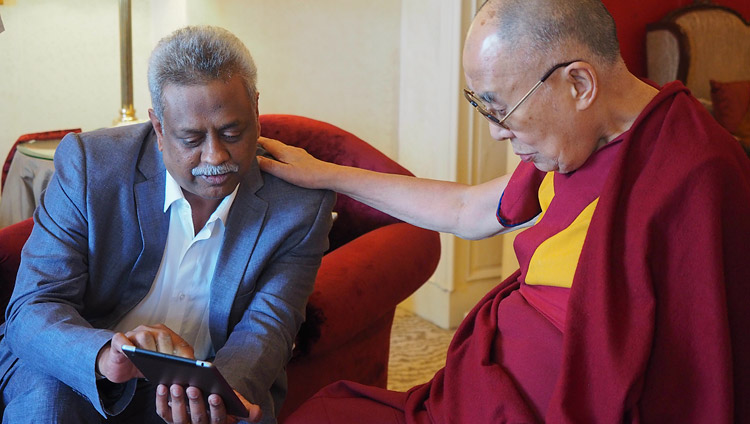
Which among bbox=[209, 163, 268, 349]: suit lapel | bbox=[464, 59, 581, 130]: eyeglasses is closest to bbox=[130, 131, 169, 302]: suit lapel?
bbox=[209, 163, 268, 349]: suit lapel

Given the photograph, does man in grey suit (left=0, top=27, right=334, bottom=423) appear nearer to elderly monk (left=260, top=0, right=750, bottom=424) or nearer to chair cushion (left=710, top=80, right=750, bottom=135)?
elderly monk (left=260, top=0, right=750, bottom=424)

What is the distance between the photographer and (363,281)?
2045 mm

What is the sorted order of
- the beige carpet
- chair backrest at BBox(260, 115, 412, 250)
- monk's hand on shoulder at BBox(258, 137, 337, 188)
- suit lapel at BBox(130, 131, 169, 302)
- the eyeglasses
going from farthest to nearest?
the beige carpet, chair backrest at BBox(260, 115, 412, 250), monk's hand on shoulder at BBox(258, 137, 337, 188), suit lapel at BBox(130, 131, 169, 302), the eyeglasses

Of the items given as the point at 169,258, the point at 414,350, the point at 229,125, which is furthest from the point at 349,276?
the point at 414,350

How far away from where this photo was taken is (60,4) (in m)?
3.27

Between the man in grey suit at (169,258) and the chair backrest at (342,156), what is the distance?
656mm

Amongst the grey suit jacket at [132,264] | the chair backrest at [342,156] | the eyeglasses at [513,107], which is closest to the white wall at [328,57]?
the chair backrest at [342,156]

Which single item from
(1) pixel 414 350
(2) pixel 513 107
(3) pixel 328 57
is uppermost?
(3) pixel 328 57

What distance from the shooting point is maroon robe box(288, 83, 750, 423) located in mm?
1215

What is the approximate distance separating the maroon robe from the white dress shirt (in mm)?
736

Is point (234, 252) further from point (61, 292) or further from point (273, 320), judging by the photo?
point (61, 292)

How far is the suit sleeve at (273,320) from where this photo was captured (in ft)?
5.10

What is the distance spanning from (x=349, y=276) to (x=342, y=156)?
21.3 inches

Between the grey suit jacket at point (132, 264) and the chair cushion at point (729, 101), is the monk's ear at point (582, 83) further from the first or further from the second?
the chair cushion at point (729, 101)
